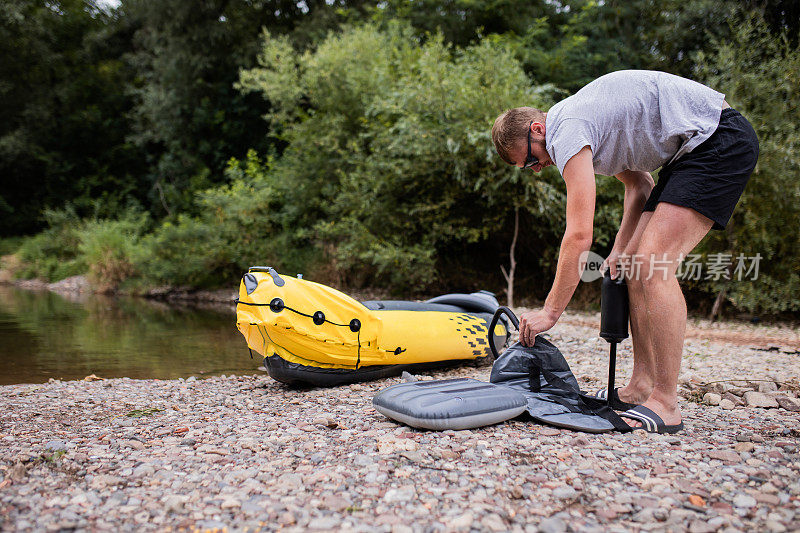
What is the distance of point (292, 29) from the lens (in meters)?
18.4

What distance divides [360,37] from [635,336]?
36.2 ft

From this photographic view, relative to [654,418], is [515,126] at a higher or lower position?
higher

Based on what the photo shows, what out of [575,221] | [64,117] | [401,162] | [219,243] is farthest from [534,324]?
[64,117]

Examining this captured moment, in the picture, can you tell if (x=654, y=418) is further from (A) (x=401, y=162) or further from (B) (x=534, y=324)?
(A) (x=401, y=162)

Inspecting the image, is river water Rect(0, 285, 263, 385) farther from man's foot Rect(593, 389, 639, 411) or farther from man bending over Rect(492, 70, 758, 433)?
man bending over Rect(492, 70, 758, 433)

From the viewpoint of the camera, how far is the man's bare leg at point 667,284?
2559mm

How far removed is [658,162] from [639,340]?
0.90 metres

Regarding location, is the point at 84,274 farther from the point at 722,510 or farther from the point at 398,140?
the point at 722,510

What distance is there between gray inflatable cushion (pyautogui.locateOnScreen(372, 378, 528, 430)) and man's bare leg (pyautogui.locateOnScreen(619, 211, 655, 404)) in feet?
2.18

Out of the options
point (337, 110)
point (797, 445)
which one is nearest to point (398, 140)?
point (337, 110)

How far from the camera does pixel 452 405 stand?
8.39ft

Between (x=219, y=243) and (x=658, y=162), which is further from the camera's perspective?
(x=219, y=243)

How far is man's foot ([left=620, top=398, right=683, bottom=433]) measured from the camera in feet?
Result: 8.32

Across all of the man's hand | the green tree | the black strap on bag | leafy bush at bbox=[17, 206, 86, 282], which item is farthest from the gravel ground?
the green tree
